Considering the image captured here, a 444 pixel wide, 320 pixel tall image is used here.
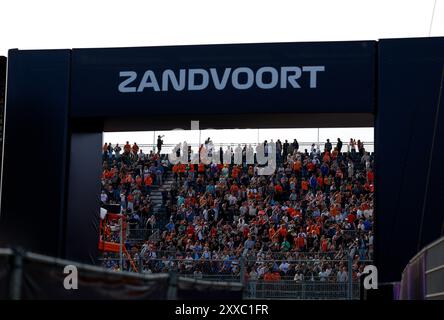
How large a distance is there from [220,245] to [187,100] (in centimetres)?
1307

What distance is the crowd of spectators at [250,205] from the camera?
81.1 ft

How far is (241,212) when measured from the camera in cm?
2827

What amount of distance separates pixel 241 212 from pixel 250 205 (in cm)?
47

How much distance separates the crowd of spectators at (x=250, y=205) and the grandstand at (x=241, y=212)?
0.03 metres

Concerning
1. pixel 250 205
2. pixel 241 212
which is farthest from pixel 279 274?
pixel 250 205

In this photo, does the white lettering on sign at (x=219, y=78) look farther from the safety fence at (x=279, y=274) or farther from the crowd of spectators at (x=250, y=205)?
the crowd of spectators at (x=250, y=205)

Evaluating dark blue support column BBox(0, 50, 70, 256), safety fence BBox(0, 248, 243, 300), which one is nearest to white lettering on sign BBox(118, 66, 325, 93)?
dark blue support column BBox(0, 50, 70, 256)

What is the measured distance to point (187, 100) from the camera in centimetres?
1360

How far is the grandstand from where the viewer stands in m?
21.0

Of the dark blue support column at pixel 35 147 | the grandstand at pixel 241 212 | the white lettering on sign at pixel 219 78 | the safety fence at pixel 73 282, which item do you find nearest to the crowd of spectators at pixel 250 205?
the grandstand at pixel 241 212
